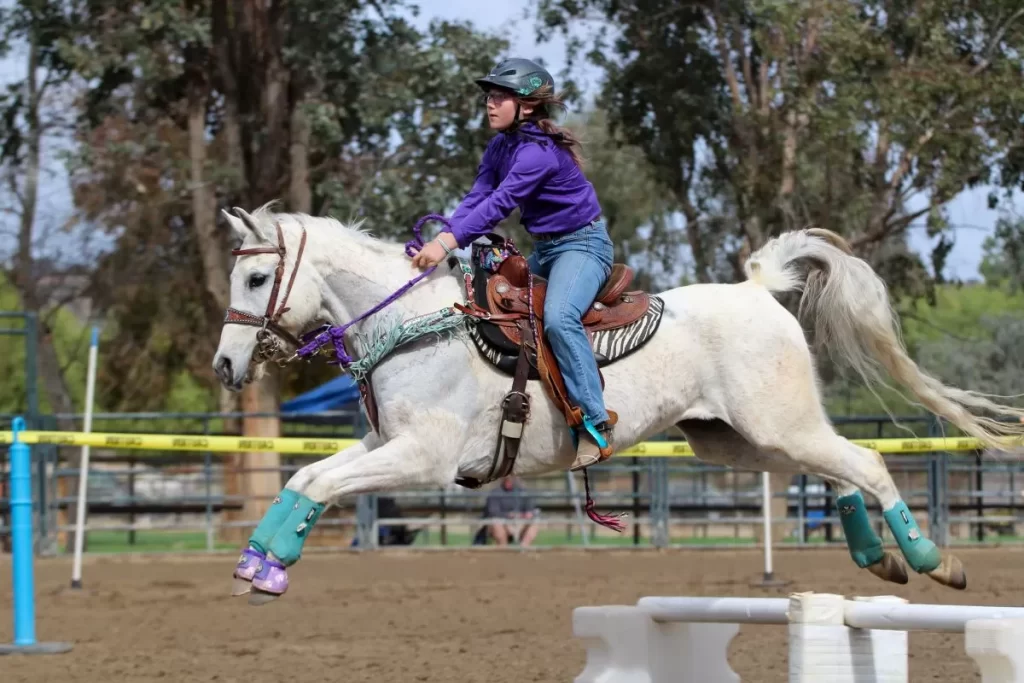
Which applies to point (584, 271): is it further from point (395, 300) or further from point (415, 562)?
point (415, 562)

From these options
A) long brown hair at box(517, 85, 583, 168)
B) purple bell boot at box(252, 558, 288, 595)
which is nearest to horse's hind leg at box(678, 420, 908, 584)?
long brown hair at box(517, 85, 583, 168)

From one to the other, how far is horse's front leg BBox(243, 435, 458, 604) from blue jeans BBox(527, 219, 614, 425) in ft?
2.14

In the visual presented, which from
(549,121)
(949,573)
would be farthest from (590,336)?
(949,573)

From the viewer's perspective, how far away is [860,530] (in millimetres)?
6766

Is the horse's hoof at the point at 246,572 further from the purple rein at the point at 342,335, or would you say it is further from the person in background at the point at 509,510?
the person in background at the point at 509,510

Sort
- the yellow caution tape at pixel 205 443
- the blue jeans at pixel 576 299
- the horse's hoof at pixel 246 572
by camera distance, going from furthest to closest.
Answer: the yellow caution tape at pixel 205 443 → the blue jeans at pixel 576 299 → the horse's hoof at pixel 246 572

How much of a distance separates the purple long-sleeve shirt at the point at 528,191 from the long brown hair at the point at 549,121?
0.03 metres

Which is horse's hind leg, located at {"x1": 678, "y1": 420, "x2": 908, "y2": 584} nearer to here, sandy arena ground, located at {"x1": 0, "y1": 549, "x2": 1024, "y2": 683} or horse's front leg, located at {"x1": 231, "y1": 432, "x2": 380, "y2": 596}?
sandy arena ground, located at {"x1": 0, "y1": 549, "x2": 1024, "y2": 683}

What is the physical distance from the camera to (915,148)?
19.3 m

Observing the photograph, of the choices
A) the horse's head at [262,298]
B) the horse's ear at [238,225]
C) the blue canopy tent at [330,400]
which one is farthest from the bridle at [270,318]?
the blue canopy tent at [330,400]

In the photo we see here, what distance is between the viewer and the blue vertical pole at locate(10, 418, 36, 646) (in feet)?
27.0

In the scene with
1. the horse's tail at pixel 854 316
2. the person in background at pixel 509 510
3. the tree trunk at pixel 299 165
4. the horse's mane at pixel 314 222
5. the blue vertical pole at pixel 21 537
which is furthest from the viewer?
the tree trunk at pixel 299 165

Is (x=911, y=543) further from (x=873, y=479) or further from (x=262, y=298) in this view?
(x=262, y=298)

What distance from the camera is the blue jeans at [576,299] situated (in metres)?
6.16
